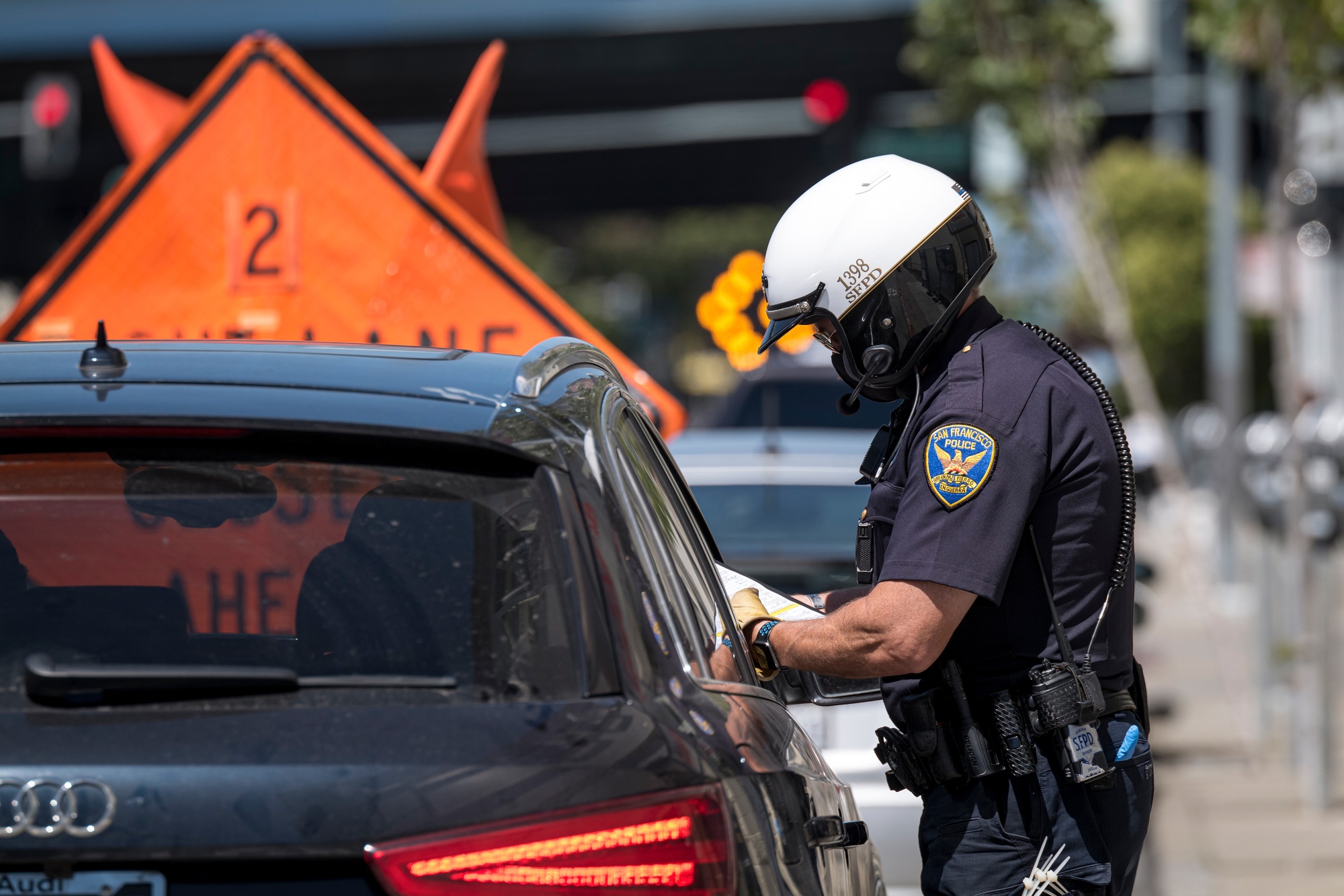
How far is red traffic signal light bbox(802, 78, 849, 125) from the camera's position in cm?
1109

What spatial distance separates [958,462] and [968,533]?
4.6 inches

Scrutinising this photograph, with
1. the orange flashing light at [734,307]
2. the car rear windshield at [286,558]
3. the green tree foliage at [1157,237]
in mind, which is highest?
the green tree foliage at [1157,237]

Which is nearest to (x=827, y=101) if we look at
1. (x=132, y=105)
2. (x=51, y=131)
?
(x=132, y=105)

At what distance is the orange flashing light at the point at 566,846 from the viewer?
5.99 ft

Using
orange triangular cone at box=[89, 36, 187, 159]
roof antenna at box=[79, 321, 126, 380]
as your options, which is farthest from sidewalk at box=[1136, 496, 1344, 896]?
roof antenna at box=[79, 321, 126, 380]

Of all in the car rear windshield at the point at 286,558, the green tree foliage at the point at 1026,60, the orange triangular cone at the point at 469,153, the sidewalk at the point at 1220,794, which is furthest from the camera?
the green tree foliage at the point at 1026,60

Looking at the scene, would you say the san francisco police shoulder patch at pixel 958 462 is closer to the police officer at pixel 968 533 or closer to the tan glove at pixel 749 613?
the police officer at pixel 968 533

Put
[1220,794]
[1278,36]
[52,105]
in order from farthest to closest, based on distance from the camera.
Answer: [52,105], [1278,36], [1220,794]

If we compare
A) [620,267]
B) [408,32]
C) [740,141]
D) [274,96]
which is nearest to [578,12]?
[408,32]

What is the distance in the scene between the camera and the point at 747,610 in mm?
3123

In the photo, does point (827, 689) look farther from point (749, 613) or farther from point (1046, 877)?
point (1046, 877)

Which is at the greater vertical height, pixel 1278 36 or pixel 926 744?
pixel 1278 36

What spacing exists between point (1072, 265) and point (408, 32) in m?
13.5

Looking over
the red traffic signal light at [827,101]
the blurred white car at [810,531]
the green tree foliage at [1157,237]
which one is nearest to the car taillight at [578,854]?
the blurred white car at [810,531]
